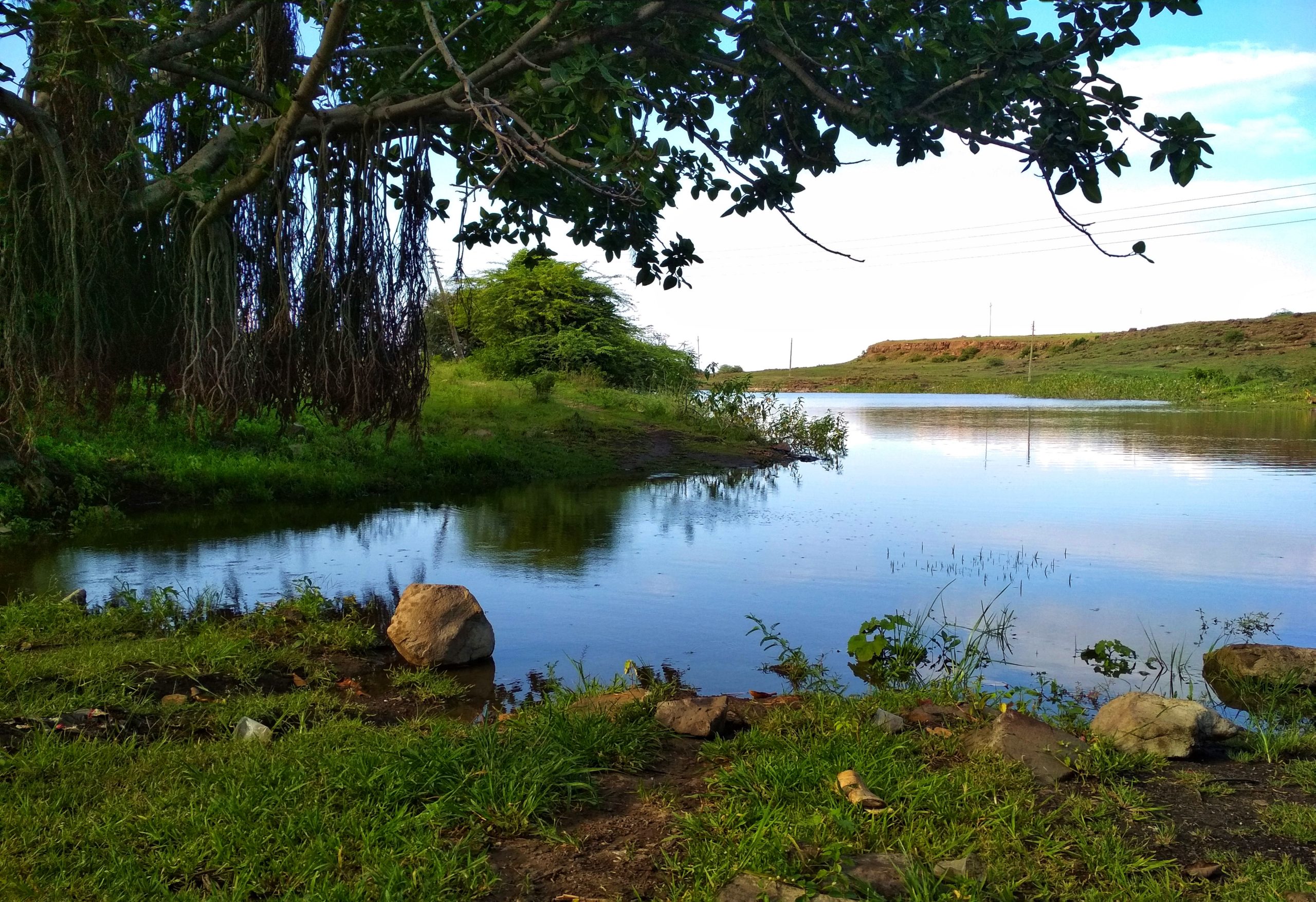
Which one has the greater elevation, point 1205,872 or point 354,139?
point 354,139

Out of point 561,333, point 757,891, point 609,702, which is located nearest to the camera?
point 757,891

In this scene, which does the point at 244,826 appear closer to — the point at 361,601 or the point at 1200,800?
the point at 1200,800

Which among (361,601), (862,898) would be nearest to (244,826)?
(862,898)

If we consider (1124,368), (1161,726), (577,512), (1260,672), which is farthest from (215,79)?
(1124,368)

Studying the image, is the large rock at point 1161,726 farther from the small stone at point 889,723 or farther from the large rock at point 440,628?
the large rock at point 440,628

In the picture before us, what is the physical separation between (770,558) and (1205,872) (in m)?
7.53

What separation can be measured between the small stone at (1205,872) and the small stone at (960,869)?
2.41 ft

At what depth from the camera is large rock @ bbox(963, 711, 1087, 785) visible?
4.19m

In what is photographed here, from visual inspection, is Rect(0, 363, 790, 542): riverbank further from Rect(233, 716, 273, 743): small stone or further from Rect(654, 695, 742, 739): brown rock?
Rect(654, 695, 742, 739): brown rock

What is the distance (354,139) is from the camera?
6.02m

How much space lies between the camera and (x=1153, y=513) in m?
13.8

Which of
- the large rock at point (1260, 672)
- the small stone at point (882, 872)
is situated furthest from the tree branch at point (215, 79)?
the large rock at point (1260, 672)

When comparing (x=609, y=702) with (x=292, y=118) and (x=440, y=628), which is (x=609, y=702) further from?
(x=292, y=118)

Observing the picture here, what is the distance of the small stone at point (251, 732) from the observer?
4590mm
